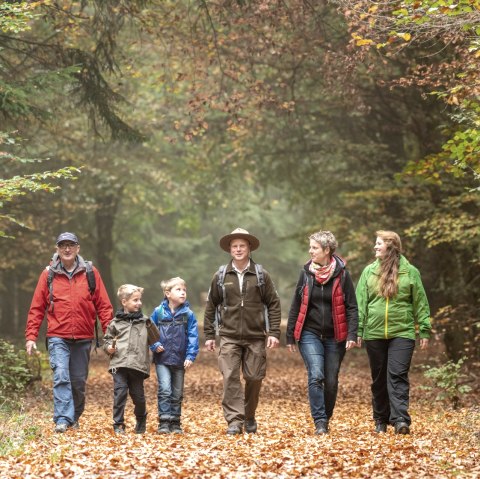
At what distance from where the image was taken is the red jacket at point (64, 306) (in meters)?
9.73

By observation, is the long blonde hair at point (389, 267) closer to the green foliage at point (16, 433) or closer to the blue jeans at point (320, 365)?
the blue jeans at point (320, 365)

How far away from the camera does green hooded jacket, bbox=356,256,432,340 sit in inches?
363

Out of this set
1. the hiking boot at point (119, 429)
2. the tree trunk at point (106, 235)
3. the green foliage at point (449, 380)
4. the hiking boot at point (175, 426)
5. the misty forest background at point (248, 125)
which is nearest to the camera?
the hiking boot at point (119, 429)

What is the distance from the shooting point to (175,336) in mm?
9742

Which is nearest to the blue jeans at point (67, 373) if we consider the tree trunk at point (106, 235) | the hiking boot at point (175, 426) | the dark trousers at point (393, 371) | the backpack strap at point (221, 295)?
the hiking boot at point (175, 426)

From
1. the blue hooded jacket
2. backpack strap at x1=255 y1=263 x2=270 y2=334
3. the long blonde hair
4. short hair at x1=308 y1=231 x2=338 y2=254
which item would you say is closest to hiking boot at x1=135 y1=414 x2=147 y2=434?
the blue hooded jacket

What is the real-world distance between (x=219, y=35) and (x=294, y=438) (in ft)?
42.0

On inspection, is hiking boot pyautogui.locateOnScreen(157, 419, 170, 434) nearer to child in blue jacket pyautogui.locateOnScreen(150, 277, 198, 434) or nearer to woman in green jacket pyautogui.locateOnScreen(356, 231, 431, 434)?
child in blue jacket pyautogui.locateOnScreen(150, 277, 198, 434)

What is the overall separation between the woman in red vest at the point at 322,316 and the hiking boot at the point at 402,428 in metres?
0.76

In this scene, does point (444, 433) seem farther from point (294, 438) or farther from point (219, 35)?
point (219, 35)

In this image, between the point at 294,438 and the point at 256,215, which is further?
the point at 256,215

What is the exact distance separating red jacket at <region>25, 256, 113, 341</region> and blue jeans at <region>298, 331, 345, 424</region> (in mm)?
2278

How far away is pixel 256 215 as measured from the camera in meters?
42.7

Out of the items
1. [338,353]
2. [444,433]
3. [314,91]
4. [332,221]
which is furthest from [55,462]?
[314,91]
